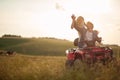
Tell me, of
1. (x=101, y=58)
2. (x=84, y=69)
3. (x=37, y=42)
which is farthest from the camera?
(x=37, y=42)

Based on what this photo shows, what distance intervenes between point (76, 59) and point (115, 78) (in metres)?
1.10

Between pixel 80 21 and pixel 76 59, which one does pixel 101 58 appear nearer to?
pixel 76 59

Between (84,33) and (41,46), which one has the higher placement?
(84,33)

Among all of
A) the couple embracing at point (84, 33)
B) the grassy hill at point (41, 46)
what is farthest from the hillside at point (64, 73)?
the grassy hill at point (41, 46)

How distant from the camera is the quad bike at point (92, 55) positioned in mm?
5992

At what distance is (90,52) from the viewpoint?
238 inches

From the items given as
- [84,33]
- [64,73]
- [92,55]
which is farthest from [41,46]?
[64,73]

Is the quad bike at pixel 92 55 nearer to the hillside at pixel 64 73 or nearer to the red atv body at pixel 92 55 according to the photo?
the red atv body at pixel 92 55

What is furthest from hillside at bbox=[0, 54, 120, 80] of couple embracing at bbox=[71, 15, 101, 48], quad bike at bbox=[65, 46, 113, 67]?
couple embracing at bbox=[71, 15, 101, 48]

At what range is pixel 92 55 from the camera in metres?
6.02

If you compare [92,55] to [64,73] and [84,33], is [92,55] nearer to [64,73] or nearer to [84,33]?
[84,33]

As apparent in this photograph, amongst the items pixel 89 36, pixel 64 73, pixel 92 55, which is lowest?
pixel 64 73

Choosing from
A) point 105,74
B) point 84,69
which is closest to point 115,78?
point 105,74

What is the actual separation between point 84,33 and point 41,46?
8354 mm
